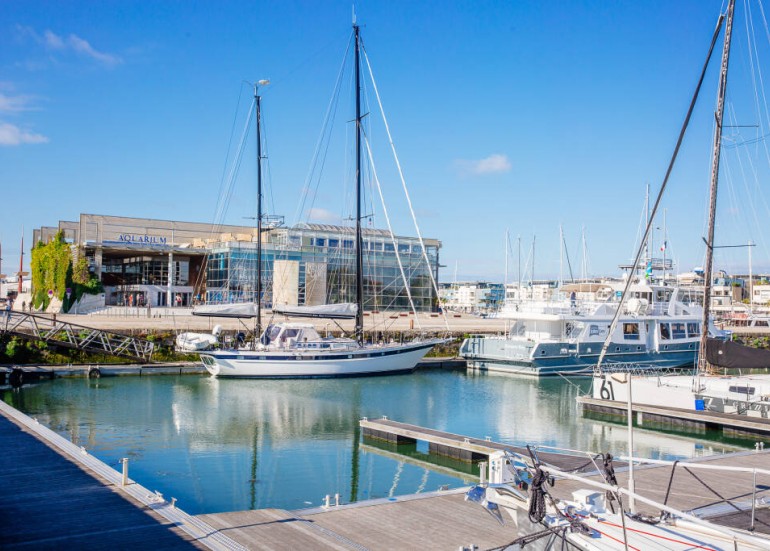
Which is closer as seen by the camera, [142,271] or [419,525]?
[419,525]

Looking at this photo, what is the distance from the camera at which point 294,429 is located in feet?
83.1

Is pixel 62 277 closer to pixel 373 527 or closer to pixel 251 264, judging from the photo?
pixel 251 264

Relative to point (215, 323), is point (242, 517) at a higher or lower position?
lower

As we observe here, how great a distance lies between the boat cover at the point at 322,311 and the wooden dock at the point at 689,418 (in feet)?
52.7

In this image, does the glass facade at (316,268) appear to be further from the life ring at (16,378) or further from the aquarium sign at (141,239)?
the life ring at (16,378)

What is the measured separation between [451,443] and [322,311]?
872 inches

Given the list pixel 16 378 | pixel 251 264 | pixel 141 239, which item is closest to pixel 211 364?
pixel 16 378

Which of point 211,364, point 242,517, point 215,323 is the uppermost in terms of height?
point 215,323

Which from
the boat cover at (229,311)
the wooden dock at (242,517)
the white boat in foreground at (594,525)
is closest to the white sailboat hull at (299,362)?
the boat cover at (229,311)

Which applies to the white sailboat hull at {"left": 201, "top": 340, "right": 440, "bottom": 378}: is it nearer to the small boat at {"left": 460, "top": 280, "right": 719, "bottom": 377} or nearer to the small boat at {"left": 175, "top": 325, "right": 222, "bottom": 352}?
the small boat at {"left": 175, "top": 325, "right": 222, "bottom": 352}

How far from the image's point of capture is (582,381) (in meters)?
40.7

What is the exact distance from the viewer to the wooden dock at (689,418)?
75.6 ft

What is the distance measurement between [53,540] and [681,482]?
450 inches

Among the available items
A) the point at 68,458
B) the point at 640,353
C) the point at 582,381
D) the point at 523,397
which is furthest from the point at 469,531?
the point at 640,353
